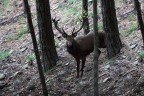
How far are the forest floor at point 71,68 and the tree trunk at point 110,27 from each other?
310 millimetres

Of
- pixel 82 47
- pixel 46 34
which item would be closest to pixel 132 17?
pixel 82 47

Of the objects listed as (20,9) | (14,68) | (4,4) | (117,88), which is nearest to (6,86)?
(14,68)

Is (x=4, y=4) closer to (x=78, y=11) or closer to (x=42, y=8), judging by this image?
(x=78, y=11)

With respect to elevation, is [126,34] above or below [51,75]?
above

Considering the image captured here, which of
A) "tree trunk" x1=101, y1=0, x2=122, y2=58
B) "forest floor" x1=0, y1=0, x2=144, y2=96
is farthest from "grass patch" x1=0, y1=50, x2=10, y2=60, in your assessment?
"tree trunk" x1=101, y1=0, x2=122, y2=58

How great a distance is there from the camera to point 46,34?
1412 centimetres

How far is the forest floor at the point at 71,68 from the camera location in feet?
37.9

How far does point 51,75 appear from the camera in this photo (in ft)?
45.8

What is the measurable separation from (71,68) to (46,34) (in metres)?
1.69

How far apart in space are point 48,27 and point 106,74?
3.26 metres

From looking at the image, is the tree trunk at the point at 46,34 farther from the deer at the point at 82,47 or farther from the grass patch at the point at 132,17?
the grass patch at the point at 132,17

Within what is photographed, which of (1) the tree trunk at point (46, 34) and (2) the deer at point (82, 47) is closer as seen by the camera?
(2) the deer at point (82, 47)

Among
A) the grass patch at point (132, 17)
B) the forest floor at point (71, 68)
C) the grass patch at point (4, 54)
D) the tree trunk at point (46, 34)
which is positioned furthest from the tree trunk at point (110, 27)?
the grass patch at point (4, 54)

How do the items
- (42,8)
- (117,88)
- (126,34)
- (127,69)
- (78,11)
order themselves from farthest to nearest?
(78,11) → (126,34) → (42,8) → (127,69) → (117,88)
